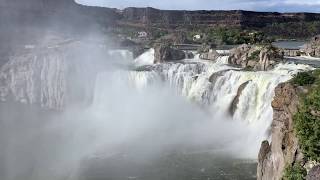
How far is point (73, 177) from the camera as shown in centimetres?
3105

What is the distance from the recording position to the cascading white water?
3878cm

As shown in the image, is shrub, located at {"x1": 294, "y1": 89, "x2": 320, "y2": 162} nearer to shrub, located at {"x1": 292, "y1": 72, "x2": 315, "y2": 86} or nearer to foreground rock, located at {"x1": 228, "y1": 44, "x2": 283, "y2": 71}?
shrub, located at {"x1": 292, "y1": 72, "x2": 315, "y2": 86}

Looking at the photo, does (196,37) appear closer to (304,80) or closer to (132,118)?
(132,118)

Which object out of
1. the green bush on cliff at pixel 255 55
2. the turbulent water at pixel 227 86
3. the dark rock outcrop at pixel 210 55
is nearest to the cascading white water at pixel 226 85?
the turbulent water at pixel 227 86

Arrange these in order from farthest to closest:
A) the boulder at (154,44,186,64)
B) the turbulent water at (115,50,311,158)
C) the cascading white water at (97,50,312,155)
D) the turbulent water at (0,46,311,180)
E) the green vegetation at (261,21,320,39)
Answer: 1. the green vegetation at (261,21,320,39)
2. the boulder at (154,44,186,64)
3. the cascading white water at (97,50,312,155)
4. the turbulent water at (115,50,311,158)
5. the turbulent water at (0,46,311,180)

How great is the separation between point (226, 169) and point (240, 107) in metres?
11.4

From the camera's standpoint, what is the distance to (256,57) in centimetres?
5038

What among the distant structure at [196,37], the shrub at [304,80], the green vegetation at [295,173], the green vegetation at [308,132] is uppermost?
the shrub at [304,80]

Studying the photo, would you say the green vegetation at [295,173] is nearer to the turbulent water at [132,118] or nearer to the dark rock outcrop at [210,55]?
the turbulent water at [132,118]

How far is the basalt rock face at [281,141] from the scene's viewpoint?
2311 cm

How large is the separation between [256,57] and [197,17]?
305 feet

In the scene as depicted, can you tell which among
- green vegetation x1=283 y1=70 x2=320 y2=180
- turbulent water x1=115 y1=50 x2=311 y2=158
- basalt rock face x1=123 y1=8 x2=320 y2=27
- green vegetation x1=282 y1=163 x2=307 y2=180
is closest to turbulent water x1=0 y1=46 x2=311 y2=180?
turbulent water x1=115 y1=50 x2=311 y2=158

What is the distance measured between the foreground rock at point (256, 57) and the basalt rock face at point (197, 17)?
271ft

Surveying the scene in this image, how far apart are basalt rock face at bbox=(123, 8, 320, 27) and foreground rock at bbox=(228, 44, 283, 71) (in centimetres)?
8258
